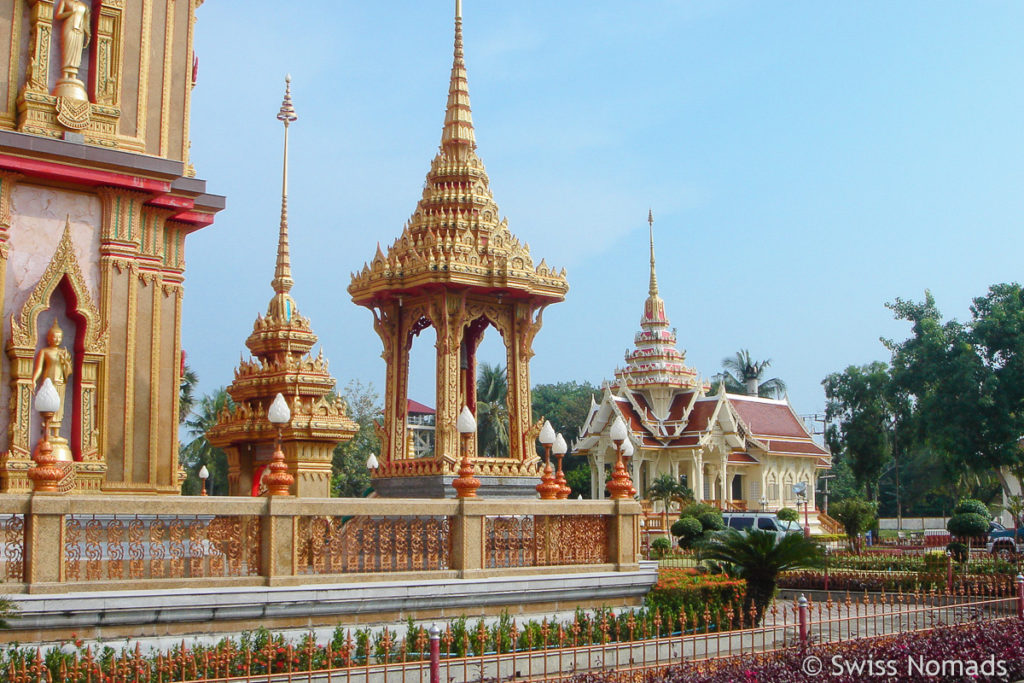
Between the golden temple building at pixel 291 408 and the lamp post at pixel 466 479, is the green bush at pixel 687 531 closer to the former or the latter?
the golden temple building at pixel 291 408

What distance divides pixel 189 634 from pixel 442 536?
341cm

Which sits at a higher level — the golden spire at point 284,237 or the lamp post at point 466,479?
the golden spire at point 284,237

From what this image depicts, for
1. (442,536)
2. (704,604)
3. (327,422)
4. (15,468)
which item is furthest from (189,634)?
(327,422)

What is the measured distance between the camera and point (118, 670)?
9742 millimetres

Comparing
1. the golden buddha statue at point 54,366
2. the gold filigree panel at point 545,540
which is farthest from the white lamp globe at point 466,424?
the golden buddha statue at point 54,366

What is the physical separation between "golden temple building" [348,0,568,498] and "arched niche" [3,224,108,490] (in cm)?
689

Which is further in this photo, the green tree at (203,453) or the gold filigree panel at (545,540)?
the green tree at (203,453)

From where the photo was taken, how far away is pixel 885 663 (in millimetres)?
11375

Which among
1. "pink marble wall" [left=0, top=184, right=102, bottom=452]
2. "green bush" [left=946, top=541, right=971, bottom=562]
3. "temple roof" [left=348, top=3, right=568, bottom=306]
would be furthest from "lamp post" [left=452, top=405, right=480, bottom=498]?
"green bush" [left=946, top=541, right=971, bottom=562]

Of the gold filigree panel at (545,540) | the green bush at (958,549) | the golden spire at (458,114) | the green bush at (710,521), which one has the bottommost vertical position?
the green bush at (958,549)

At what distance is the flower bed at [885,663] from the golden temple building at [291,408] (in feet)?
60.0

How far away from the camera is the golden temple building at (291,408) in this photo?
28531 mm

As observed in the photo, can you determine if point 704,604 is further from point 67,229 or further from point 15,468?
point 67,229

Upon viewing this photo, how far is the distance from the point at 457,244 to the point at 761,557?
9.11 metres
